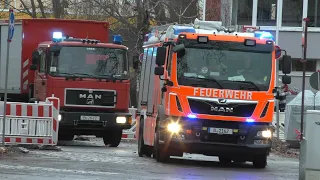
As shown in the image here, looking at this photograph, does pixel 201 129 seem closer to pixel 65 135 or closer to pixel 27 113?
pixel 27 113

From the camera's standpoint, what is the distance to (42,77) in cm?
2288

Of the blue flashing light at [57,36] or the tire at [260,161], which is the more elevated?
the blue flashing light at [57,36]

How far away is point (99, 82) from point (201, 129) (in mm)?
A: 6625

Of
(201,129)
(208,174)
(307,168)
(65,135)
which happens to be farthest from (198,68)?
(65,135)

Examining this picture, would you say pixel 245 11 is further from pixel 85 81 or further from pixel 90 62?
pixel 85 81

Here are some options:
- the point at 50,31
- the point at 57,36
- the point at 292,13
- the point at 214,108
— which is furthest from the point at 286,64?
the point at 292,13

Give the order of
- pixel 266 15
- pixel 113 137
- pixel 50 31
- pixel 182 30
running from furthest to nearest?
pixel 266 15, pixel 50 31, pixel 113 137, pixel 182 30

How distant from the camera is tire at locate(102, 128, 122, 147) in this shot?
945 inches

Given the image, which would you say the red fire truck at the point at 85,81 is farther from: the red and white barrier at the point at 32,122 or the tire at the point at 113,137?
the red and white barrier at the point at 32,122

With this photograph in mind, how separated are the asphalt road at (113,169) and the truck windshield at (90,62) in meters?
3.65

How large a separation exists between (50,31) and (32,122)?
4.85m

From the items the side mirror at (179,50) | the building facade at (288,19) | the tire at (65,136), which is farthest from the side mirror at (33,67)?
the building facade at (288,19)

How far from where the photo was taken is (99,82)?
74.9 ft

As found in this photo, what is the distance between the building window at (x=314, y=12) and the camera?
41.4 meters
